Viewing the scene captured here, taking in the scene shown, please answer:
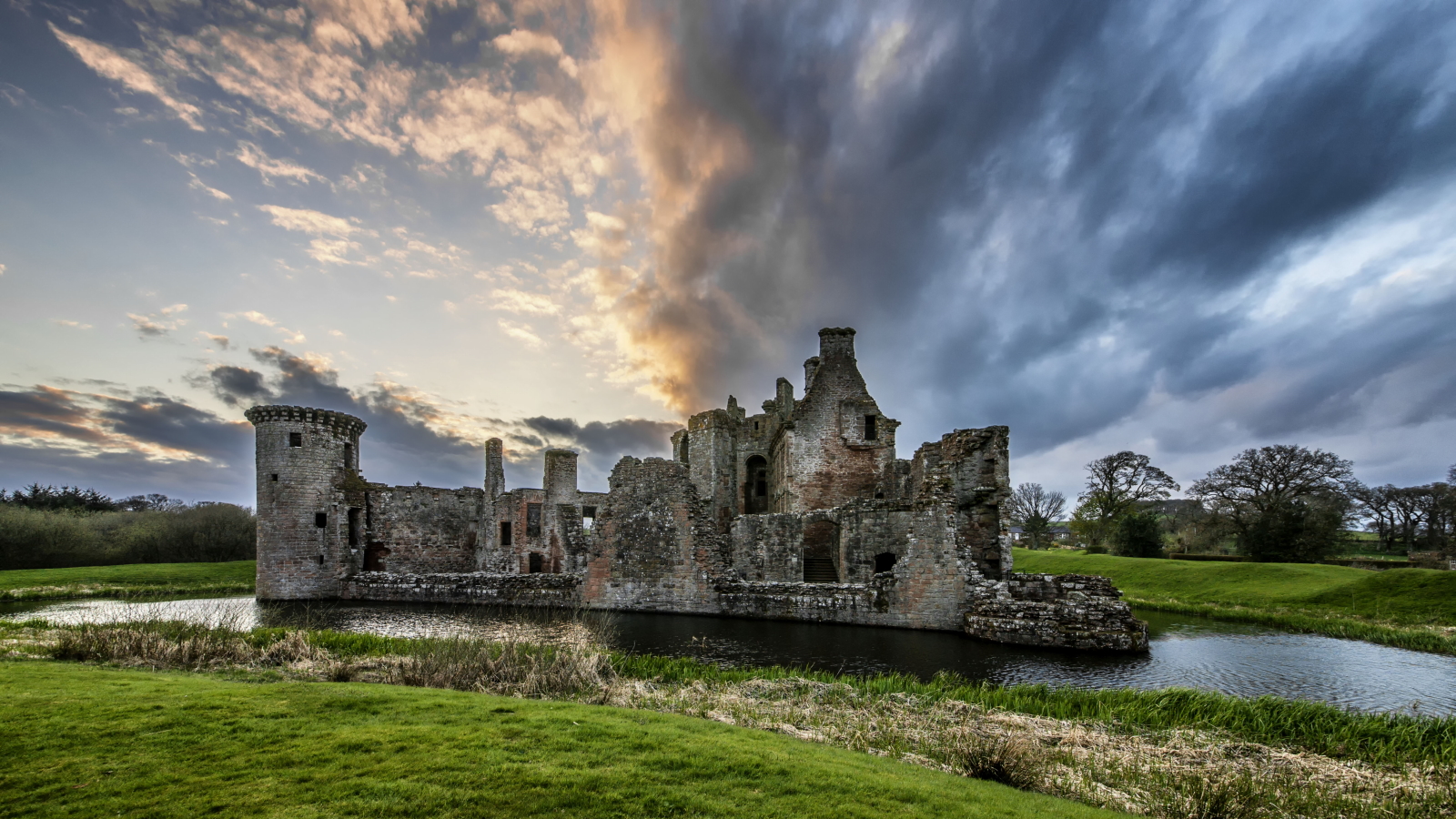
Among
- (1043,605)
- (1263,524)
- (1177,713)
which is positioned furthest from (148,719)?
(1263,524)

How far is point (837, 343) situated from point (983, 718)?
23284 millimetres

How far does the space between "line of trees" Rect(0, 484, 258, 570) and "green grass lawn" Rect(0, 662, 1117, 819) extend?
37327 millimetres

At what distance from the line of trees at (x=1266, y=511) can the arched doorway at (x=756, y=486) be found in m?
21.1

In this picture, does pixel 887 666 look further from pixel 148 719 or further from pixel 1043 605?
pixel 148 719

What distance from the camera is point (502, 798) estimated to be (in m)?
4.88

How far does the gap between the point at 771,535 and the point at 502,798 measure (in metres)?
18.7

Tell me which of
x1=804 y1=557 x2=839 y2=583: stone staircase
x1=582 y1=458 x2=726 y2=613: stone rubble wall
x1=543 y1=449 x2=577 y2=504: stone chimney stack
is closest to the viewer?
x1=582 y1=458 x2=726 y2=613: stone rubble wall

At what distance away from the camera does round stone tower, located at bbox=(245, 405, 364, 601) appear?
25547 mm

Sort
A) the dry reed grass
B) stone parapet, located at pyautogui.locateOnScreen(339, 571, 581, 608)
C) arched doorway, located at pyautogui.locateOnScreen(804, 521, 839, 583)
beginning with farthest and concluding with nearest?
arched doorway, located at pyautogui.locateOnScreen(804, 521, 839, 583) < stone parapet, located at pyautogui.locateOnScreen(339, 571, 581, 608) < the dry reed grass

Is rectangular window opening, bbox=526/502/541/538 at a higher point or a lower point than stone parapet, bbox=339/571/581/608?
higher

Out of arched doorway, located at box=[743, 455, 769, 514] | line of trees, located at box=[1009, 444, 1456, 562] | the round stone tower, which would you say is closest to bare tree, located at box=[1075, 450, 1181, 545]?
line of trees, located at box=[1009, 444, 1456, 562]

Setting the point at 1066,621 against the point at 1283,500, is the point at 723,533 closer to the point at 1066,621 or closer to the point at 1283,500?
the point at 1066,621

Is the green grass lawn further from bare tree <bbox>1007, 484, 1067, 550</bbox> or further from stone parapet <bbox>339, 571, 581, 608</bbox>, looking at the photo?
bare tree <bbox>1007, 484, 1067, 550</bbox>

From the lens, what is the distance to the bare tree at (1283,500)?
32.7 metres
